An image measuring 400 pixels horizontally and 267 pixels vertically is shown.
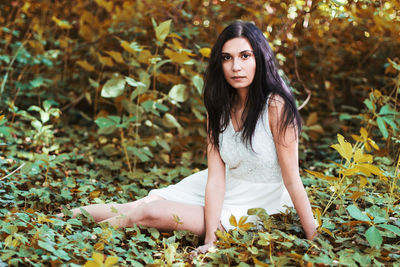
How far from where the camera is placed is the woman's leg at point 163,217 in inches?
78.8

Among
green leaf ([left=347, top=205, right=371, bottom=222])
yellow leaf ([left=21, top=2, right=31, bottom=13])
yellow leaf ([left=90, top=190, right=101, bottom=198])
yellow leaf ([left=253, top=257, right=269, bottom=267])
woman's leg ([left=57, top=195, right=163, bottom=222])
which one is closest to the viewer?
yellow leaf ([left=253, top=257, right=269, bottom=267])

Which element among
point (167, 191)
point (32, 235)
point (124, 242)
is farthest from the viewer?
point (167, 191)

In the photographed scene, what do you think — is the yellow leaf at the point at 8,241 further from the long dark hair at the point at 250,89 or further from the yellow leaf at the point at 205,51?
the yellow leaf at the point at 205,51

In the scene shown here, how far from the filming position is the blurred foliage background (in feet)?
6.98

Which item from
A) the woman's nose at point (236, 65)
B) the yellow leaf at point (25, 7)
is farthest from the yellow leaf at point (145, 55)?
the yellow leaf at point (25, 7)

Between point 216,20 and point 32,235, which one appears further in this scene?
point 216,20

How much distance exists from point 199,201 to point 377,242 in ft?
3.10

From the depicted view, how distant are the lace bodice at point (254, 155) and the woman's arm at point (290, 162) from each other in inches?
1.9

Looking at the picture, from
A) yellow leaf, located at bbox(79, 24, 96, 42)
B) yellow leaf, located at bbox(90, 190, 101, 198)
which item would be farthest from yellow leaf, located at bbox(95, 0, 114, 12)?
yellow leaf, located at bbox(90, 190, 101, 198)

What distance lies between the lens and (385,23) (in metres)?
3.53

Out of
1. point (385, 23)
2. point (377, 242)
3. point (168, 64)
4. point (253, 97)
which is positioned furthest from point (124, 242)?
point (385, 23)

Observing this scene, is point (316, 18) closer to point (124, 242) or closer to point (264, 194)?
point (264, 194)

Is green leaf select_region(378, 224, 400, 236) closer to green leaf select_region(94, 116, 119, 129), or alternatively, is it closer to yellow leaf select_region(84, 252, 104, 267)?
yellow leaf select_region(84, 252, 104, 267)

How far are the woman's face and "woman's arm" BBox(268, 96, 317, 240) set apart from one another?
0.59 ft
